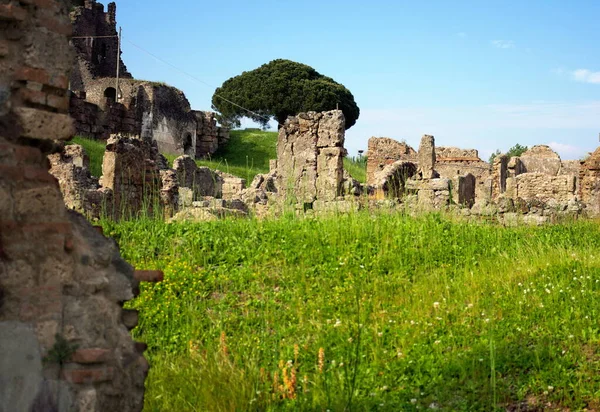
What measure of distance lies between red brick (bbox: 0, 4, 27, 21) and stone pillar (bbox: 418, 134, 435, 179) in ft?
70.1

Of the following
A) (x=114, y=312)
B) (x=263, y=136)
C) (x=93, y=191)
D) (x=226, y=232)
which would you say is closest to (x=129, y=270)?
(x=114, y=312)

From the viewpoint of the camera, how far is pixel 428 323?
7.08 metres

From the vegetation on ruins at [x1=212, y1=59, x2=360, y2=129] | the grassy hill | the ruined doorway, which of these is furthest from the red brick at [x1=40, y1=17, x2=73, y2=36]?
the vegetation on ruins at [x1=212, y1=59, x2=360, y2=129]

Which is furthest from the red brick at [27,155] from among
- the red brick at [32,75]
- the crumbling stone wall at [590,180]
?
the crumbling stone wall at [590,180]

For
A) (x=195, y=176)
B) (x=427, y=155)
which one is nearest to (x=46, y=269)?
(x=195, y=176)

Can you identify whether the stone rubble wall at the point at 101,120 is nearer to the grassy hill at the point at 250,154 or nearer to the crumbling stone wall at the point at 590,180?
the grassy hill at the point at 250,154

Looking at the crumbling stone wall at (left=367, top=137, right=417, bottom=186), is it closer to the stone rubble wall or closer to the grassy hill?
the grassy hill

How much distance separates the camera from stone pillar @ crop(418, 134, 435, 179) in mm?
24391

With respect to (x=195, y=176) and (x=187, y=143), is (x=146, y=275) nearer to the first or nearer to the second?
(x=195, y=176)

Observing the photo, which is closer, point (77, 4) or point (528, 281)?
point (528, 281)

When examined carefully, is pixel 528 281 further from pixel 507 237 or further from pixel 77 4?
pixel 77 4

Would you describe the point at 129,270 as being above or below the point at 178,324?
above

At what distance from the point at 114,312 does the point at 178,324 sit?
3.83 m

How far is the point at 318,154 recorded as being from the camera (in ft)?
53.9
